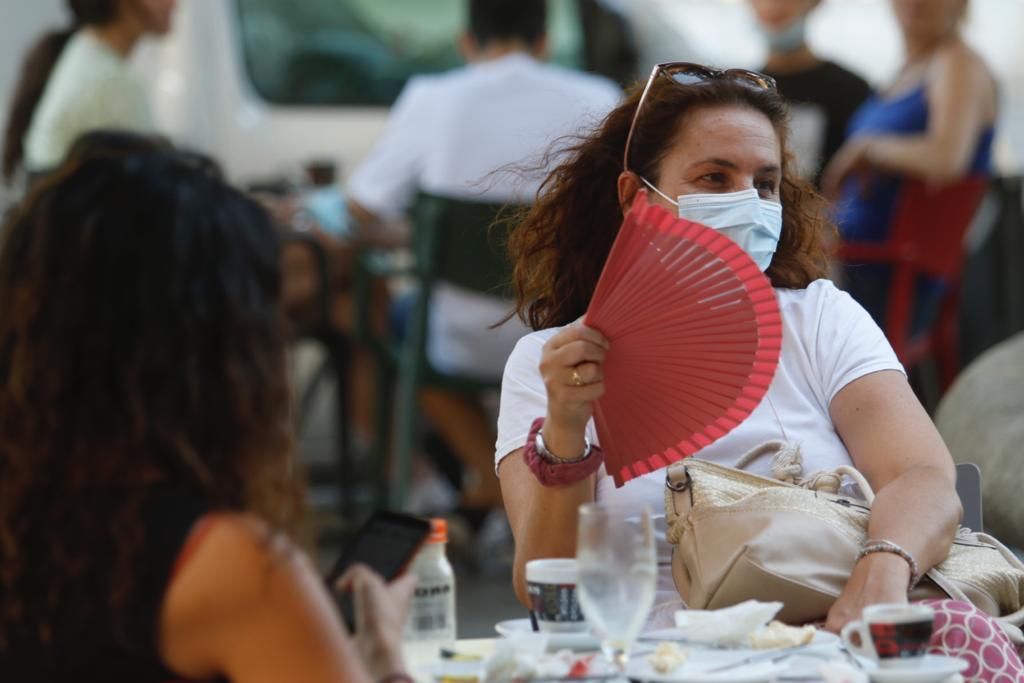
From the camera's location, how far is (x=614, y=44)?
260 inches

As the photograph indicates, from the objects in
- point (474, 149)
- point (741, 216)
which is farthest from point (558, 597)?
point (474, 149)

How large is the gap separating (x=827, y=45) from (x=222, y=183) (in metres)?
6.06

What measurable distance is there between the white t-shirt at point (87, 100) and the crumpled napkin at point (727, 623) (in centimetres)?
352

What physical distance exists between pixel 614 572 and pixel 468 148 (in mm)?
3479

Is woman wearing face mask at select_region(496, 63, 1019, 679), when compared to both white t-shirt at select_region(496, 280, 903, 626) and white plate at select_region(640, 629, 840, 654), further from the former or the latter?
white plate at select_region(640, 629, 840, 654)

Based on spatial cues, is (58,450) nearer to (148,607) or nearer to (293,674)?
(148,607)

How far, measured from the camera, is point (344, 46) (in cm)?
632

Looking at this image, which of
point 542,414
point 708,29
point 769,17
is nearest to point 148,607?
point 542,414

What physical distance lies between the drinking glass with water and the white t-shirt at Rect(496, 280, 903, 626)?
0.58m

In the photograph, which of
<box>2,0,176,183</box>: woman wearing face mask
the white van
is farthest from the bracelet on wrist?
the white van

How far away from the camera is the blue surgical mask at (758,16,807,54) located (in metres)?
5.59

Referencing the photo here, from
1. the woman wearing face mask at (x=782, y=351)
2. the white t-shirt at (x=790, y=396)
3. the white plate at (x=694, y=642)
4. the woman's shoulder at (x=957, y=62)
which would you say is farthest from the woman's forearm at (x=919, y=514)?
the woman's shoulder at (x=957, y=62)

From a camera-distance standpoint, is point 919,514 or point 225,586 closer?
point 225,586

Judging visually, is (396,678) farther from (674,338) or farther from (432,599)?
(674,338)
